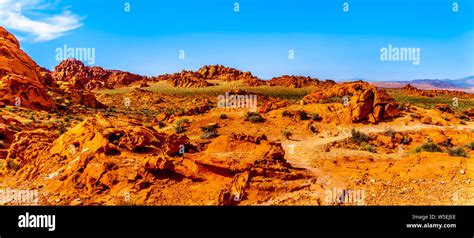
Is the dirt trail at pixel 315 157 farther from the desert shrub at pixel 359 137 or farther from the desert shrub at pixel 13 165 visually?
the desert shrub at pixel 13 165

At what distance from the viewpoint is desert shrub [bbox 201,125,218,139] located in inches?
760

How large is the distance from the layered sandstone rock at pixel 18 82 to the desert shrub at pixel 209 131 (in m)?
13.3

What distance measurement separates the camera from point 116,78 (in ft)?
345

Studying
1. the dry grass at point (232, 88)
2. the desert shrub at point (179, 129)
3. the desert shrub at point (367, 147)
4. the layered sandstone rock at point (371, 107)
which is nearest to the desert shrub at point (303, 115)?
the layered sandstone rock at point (371, 107)

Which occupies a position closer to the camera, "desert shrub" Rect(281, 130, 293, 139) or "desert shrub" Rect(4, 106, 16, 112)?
"desert shrub" Rect(281, 130, 293, 139)

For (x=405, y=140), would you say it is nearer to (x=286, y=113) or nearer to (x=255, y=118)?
(x=286, y=113)

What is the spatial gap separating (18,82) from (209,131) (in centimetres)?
1554

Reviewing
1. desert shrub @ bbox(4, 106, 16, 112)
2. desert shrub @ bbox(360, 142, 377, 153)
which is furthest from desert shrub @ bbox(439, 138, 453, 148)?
desert shrub @ bbox(4, 106, 16, 112)

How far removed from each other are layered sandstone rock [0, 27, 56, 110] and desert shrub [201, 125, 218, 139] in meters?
13.3

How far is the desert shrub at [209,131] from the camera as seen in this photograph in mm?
19297

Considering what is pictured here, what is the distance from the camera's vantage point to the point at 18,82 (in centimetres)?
2695

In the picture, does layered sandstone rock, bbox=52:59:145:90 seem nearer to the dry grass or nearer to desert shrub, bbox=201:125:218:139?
the dry grass

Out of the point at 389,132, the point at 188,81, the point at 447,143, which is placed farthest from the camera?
the point at 188,81

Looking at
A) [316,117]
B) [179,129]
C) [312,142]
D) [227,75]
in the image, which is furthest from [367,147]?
[227,75]
